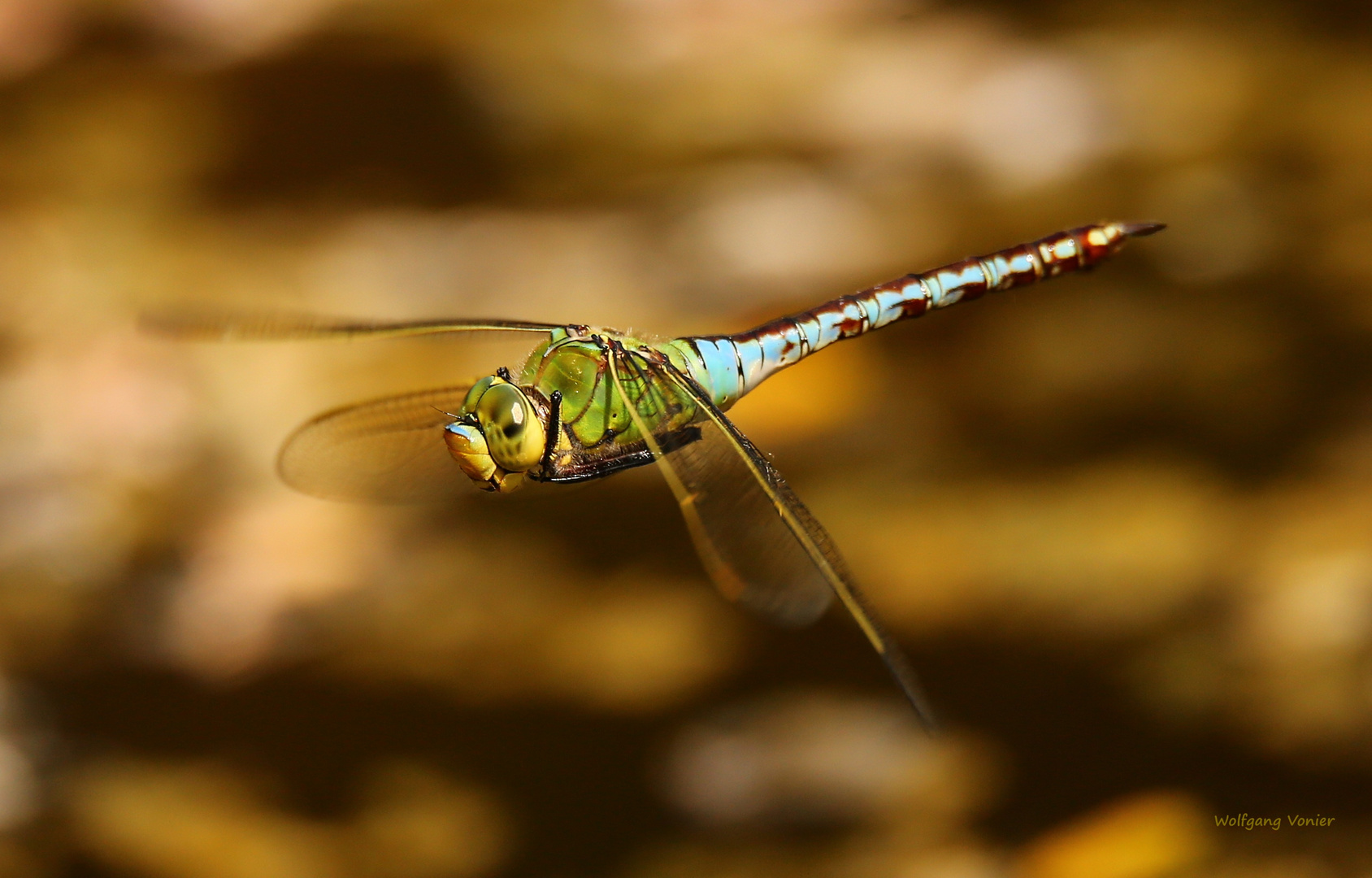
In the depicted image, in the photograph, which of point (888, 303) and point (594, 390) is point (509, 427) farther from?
point (888, 303)

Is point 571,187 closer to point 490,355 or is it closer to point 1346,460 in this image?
point 490,355

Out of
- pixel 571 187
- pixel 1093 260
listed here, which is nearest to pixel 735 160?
pixel 571 187

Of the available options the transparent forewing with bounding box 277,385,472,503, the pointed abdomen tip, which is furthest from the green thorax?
the pointed abdomen tip

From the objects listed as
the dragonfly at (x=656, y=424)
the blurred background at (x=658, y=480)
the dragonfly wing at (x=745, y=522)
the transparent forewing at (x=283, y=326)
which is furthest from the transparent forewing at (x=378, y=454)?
the blurred background at (x=658, y=480)

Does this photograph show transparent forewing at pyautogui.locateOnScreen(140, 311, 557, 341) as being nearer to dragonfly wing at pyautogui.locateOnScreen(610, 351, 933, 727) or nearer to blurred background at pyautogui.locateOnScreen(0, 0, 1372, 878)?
dragonfly wing at pyautogui.locateOnScreen(610, 351, 933, 727)

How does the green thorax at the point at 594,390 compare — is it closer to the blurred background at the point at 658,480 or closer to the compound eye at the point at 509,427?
the compound eye at the point at 509,427

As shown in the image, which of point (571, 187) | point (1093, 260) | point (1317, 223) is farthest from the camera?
point (571, 187)

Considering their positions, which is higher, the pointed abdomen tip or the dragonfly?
the pointed abdomen tip
